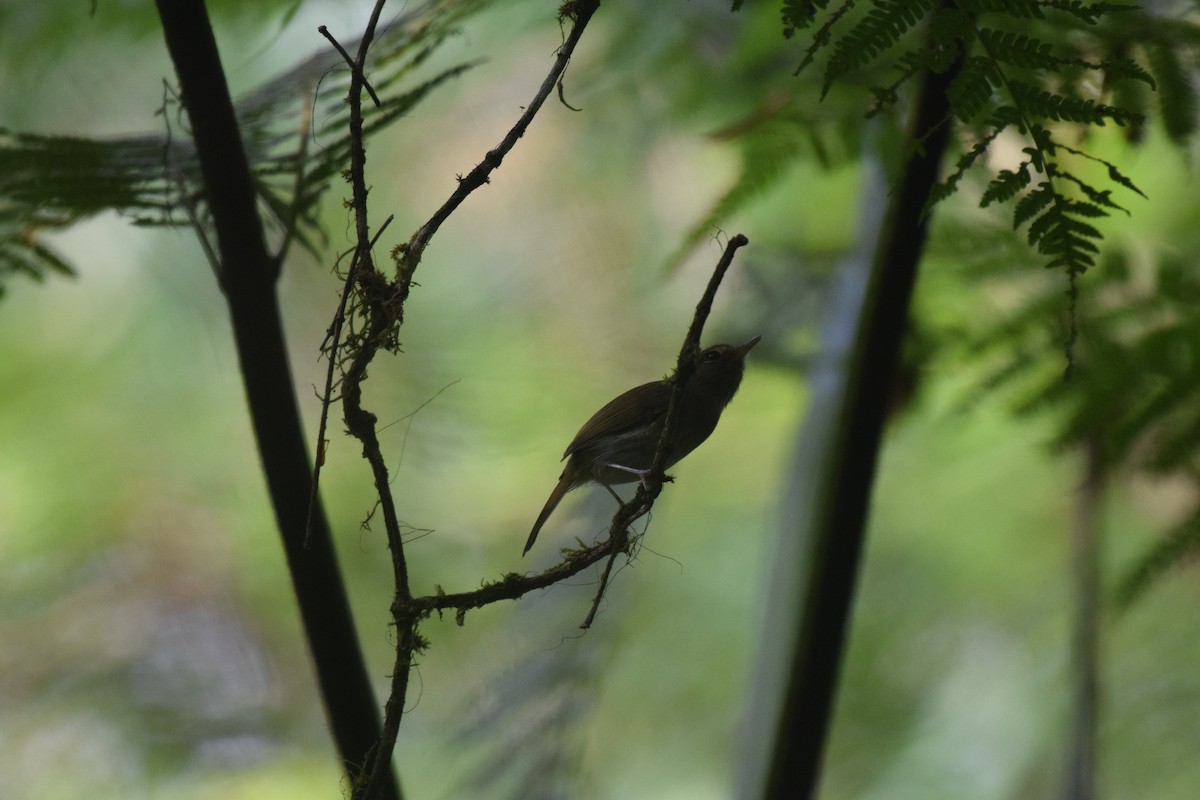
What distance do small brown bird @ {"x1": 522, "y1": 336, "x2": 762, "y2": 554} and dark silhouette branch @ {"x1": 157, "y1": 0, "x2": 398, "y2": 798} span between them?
0.22 meters

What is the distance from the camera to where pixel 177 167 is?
1.33 m

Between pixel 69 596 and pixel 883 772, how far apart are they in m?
2.51

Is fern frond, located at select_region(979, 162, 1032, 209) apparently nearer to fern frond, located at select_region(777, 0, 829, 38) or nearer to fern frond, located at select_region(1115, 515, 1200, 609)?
fern frond, located at select_region(777, 0, 829, 38)

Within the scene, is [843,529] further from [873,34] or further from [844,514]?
[873,34]

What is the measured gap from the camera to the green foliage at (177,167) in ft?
4.35

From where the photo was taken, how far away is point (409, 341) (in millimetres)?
2811

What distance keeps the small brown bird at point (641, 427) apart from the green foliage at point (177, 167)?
42 centimetres

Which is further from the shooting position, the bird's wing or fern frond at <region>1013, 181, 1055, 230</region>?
the bird's wing

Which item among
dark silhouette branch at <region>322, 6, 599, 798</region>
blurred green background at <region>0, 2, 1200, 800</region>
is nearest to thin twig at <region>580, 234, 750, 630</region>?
dark silhouette branch at <region>322, 6, 599, 798</region>

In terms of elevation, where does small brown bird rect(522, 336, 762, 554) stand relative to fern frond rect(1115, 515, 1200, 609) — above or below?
above

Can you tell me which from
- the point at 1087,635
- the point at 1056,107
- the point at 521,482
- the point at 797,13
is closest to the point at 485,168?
the point at 797,13

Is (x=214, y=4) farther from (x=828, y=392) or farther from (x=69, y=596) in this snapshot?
(x=69, y=596)

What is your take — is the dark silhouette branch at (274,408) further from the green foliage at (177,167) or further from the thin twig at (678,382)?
the thin twig at (678,382)

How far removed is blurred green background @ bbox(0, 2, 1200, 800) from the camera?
2.43 meters
